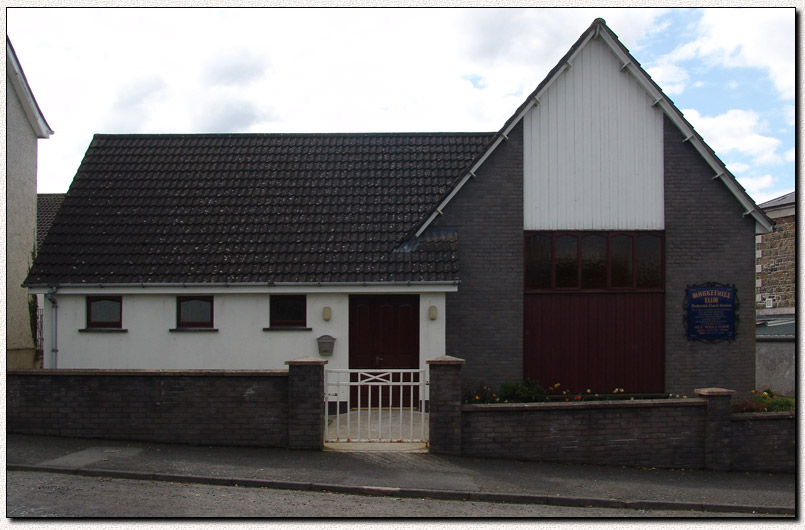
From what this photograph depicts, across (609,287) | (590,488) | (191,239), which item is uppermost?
(191,239)

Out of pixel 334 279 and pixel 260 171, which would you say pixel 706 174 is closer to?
pixel 334 279

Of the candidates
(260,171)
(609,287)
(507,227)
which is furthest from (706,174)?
(260,171)

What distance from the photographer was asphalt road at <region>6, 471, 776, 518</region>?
824 centimetres

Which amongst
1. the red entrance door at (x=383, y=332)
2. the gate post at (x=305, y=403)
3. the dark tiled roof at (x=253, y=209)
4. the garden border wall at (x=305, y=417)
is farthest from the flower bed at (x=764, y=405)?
the gate post at (x=305, y=403)

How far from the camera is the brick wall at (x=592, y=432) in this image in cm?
1130

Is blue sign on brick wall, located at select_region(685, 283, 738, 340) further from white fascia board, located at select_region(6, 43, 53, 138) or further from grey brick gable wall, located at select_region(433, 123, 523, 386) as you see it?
white fascia board, located at select_region(6, 43, 53, 138)

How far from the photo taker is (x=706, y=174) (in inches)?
580

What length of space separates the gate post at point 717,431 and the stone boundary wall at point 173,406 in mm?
5976

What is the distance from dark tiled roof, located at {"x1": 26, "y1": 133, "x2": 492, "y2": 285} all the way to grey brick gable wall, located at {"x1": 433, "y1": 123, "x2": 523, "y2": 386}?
0.55 metres

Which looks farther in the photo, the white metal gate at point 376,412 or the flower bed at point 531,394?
the flower bed at point 531,394

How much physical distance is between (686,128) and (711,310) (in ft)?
11.7

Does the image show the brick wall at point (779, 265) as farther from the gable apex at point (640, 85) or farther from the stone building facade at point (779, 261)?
the gable apex at point (640, 85)

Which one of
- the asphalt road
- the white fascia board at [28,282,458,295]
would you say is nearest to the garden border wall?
the asphalt road

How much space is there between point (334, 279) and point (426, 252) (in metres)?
1.85
